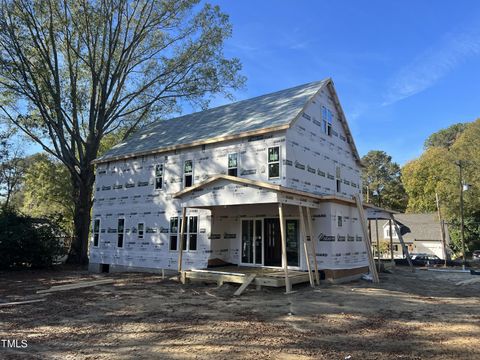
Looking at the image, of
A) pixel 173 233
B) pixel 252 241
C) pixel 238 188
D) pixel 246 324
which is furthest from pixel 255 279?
pixel 173 233

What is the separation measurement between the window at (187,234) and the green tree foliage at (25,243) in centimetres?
838

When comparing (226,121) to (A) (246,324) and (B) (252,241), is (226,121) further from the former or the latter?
(A) (246,324)

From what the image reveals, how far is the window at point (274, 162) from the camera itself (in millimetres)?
14516

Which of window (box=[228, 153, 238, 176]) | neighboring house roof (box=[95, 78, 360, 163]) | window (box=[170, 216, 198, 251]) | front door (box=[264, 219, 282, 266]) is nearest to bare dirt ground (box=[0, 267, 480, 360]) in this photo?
front door (box=[264, 219, 282, 266])

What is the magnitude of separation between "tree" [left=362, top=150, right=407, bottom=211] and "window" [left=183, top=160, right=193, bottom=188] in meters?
44.8

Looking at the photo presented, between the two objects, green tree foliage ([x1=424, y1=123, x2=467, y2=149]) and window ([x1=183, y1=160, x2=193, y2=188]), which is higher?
green tree foliage ([x1=424, y1=123, x2=467, y2=149])

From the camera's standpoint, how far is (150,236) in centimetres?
1836

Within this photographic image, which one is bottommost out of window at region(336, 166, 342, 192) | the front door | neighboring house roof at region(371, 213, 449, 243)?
the front door

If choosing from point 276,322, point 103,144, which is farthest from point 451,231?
point 276,322

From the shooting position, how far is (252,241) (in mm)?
15977

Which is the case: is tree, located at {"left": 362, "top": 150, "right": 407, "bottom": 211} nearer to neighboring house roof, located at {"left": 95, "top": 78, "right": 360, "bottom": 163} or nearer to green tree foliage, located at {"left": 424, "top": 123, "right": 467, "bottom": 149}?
green tree foliage, located at {"left": 424, "top": 123, "right": 467, "bottom": 149}

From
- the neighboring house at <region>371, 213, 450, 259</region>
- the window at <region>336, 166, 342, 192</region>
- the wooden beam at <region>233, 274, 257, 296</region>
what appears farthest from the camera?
the neighboring house at <region>371, 213, 450, 259</region>

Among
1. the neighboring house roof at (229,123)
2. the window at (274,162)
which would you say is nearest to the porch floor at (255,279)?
the window at (274,162)

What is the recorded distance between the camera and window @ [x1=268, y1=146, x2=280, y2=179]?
571 inches
